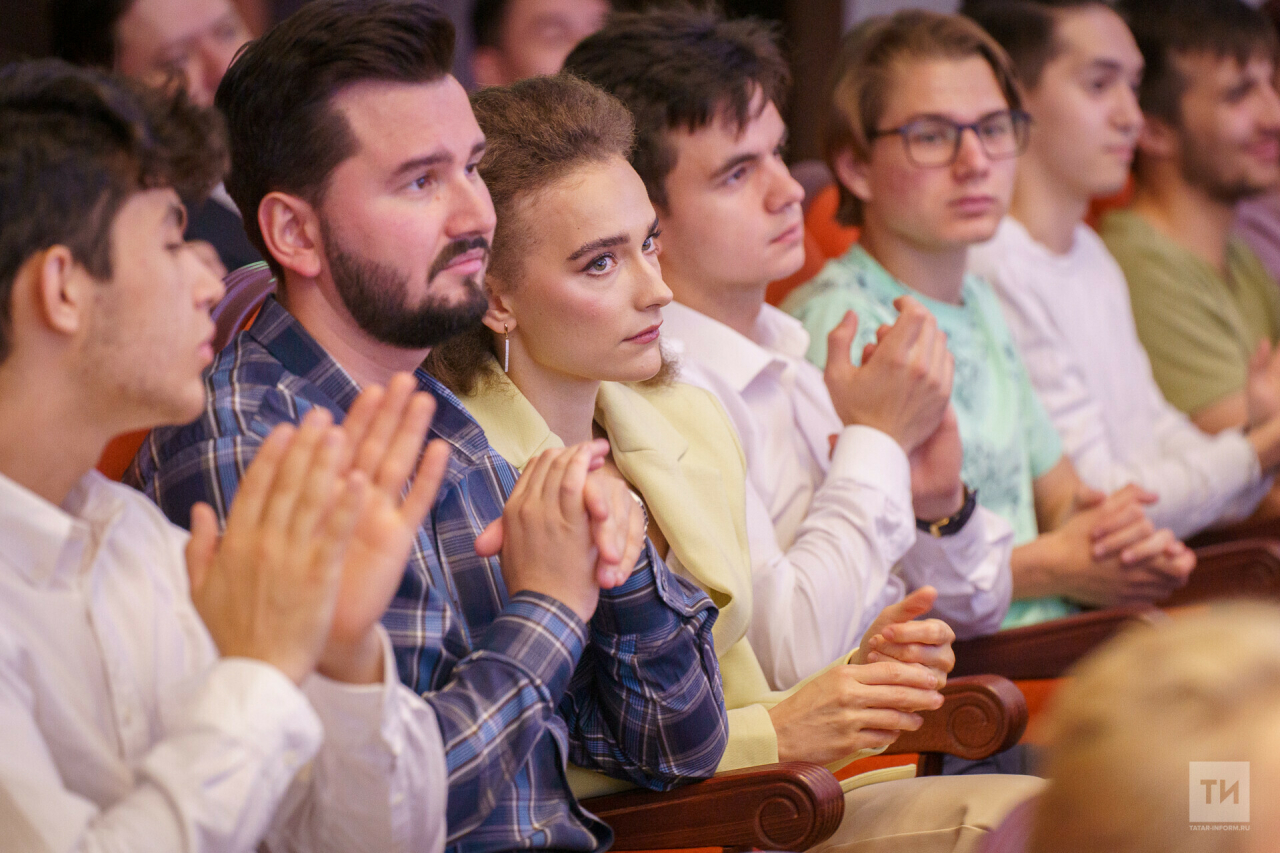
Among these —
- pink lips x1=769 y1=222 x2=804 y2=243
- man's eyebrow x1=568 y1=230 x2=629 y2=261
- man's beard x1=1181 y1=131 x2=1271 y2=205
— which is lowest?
man's eyebrow x1=568 y1=230 x2=629 y2=261

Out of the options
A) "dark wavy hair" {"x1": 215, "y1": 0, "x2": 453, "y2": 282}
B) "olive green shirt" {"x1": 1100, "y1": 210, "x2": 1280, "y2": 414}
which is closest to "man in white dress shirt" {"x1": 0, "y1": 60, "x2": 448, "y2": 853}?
"dark wavy hair" {"x1": 215, "y1": 0, "x2": 453, "y2": 282}

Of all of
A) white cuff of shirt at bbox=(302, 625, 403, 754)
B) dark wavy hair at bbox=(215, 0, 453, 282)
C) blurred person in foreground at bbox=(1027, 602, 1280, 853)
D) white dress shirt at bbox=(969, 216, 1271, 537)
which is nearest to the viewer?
blurred person in foreground at bbox=(1027, 602, 1280, 853)

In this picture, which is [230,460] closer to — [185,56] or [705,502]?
[705,502]

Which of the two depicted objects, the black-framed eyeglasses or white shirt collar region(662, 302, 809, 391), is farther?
the black-framed eyeglasses

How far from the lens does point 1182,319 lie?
3.02 m

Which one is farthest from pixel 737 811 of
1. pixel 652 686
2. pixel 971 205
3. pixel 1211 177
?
pixel 1211 177

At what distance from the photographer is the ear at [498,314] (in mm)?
1584

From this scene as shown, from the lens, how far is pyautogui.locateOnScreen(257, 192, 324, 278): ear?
1.34 meters

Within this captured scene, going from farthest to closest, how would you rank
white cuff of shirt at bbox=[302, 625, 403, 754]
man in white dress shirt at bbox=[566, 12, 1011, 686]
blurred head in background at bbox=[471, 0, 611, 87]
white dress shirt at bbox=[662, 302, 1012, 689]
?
blurred head in background at bbox=[471, 0, 611, 87] → man in white dress shirt at bbox=[566, 12, 1011, 686] → white dress shirt at bbox=[662, 302, 1012, 689] → white cuff of shirt at bbox=[302, 625, 403, 754]

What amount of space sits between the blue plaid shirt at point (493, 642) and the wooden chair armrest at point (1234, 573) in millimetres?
1250

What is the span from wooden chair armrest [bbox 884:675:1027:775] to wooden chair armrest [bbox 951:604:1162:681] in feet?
1.20

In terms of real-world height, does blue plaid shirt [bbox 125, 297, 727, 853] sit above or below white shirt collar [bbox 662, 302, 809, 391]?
below

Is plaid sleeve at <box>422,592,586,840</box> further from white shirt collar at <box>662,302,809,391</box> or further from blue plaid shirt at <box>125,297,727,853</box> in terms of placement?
white shirt collar at <box>662,302,809,391</box>

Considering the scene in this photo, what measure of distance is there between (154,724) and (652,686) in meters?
0.54
